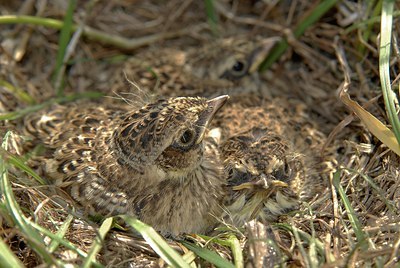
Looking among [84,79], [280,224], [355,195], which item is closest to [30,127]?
[84,79]

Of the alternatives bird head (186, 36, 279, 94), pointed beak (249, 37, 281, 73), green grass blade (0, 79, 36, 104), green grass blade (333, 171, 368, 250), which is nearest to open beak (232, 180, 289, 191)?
green grass blade (333, 171, 368, 250)

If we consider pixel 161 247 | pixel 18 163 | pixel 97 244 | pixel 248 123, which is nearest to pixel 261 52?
pixel 248 123

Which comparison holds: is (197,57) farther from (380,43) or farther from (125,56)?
(380,43)

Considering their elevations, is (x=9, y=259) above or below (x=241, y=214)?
above

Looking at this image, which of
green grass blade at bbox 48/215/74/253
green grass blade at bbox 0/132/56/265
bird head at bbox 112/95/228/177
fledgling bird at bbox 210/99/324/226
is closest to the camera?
green grass blade at bbox 0/132/56/265

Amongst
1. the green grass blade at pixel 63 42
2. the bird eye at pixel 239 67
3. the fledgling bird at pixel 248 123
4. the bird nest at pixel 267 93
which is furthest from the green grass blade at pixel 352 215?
the green grass blade at pixel 63 42

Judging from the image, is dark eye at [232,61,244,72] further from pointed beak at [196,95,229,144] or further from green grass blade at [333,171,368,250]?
green grass blade at [333,171,368,250]

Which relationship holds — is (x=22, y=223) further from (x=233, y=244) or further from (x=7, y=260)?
A: (x=233, y=244)

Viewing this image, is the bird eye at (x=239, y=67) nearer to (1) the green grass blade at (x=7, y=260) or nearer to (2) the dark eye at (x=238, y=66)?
(2) the dark eye at (x=238, y=66)
